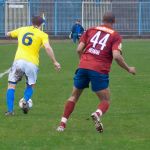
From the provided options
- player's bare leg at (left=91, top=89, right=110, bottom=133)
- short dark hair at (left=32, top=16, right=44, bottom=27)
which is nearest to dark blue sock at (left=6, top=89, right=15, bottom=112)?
short dark hair at (left=32, top=16, right=44, bottom=27)

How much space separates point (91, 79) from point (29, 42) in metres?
2.44

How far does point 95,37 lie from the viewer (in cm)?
1055

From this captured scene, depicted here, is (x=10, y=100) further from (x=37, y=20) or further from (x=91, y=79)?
(x=91, y=79)

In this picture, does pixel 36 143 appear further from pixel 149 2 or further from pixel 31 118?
pixel 149 2

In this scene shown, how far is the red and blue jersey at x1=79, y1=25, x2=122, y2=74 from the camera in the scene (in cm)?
1052

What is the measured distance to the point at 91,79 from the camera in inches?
419

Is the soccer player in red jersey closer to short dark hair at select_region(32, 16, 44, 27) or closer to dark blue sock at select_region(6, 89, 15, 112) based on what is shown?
short dark hair at select_region(32, 16, 44, 27)

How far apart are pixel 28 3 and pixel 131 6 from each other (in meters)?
8.72

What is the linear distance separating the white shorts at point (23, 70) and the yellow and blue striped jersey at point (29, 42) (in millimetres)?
85

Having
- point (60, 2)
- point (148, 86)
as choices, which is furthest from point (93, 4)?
point (148, 86)

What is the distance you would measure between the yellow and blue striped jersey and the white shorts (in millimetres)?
85

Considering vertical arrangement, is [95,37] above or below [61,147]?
above

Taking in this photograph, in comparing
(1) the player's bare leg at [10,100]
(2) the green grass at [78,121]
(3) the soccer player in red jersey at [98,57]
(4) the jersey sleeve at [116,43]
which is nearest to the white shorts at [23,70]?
(1) the player's bare leg at [10,100]

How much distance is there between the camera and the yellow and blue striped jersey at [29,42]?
1266 cm
